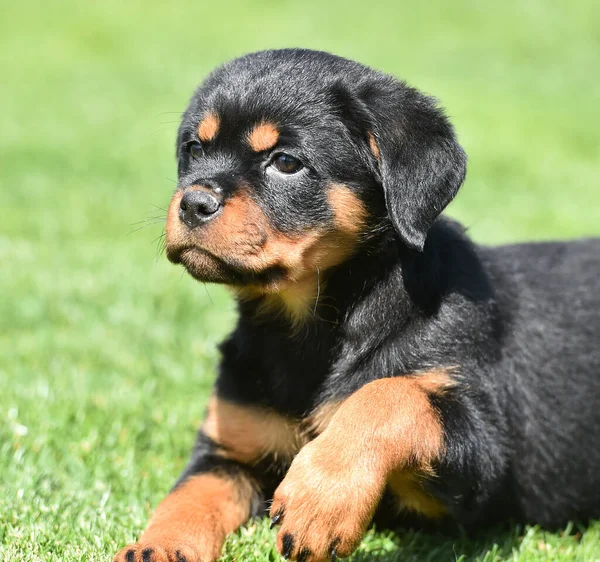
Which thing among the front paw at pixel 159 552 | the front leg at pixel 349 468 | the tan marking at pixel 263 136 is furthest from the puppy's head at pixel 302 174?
the front paw at pixel 159 552

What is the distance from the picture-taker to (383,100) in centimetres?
327

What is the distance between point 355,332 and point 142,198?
305 inches

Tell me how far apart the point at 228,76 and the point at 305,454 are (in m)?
1.56

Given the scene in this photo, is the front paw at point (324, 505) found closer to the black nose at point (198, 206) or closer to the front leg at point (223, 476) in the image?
the front leg at point (223, 476)

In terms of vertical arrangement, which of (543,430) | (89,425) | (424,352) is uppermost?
(424,352)

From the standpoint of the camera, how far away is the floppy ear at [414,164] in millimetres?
3082

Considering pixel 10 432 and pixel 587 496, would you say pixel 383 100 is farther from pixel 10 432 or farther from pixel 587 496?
pixel 10 432

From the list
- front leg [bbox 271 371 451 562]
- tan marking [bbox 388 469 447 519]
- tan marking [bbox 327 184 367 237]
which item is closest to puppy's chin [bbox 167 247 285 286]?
tan marking [bbox 327 184 367 237]

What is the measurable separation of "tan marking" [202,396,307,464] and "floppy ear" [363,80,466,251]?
2.91 feet

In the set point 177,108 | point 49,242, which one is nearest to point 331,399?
point 49,242

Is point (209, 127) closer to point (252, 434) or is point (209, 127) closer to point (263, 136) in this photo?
point (263, 136)

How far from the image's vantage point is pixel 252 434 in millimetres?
3408

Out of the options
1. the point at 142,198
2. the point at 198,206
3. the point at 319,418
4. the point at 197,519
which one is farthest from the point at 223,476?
the point at 142,198

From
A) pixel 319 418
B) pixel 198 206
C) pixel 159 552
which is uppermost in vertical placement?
pixel 198 206
